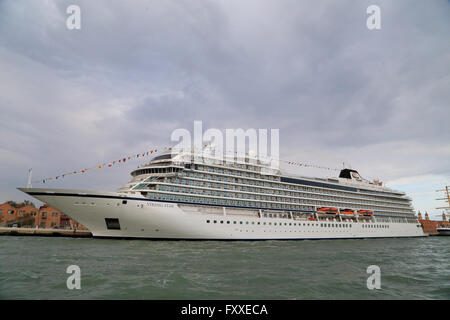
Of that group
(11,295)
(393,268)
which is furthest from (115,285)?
(393,268)

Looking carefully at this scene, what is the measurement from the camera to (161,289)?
29.2 feet

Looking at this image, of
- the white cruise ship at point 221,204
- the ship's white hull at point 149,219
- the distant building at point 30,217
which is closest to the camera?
the ship's white hull at point 149,219

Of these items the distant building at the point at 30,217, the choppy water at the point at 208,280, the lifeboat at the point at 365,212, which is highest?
the choppy water at the point at 208,280

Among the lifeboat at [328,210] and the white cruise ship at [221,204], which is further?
the lifeboat at [328,210]

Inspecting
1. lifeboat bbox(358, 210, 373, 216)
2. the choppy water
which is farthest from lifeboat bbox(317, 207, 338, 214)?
the choppy water

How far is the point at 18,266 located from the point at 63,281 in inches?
206

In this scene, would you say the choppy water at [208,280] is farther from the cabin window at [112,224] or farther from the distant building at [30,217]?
the distant building at [30,217]

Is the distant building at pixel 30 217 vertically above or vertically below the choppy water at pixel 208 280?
below

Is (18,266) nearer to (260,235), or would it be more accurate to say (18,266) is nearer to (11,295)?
(11,295)

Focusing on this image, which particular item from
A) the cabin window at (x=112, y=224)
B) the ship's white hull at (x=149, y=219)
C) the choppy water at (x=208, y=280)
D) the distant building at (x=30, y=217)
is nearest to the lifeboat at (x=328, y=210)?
the ship's white hull at (x=149, y=219)

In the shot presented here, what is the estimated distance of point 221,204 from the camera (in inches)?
1232

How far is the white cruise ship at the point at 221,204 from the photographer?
24812 millimetres

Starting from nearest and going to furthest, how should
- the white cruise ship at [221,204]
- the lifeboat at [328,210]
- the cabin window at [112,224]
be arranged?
1. the white cruise ship at [221,204]
2. the cabin window at [112,224]
3. the lifeboat at [328,210]

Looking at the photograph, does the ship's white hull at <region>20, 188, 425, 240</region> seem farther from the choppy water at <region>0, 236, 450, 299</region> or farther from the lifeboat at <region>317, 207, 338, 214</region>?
Answer: the lifeboat at <region>317, 207, 338, 214</region>
